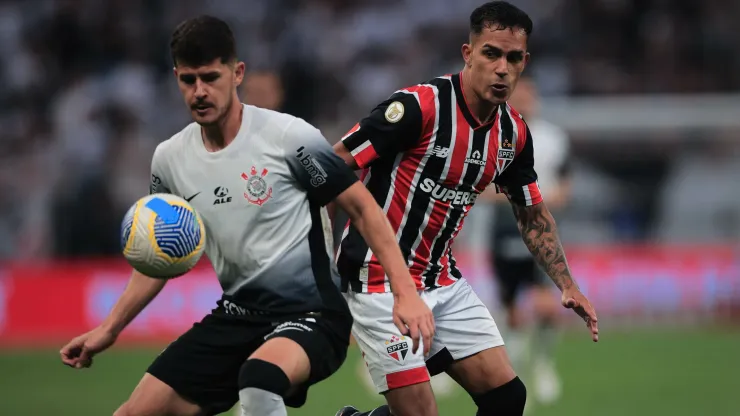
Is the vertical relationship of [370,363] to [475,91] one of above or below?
below

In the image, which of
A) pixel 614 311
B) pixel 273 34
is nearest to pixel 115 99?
pixel 273 34

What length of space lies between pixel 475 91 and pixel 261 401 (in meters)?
1.89

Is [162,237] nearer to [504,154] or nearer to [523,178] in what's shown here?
Result: [504,154]

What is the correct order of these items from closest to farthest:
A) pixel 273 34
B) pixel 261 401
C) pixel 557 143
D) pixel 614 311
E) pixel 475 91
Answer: pixel 261 401 → pixel 475 91 → pixel 557 143 → pixel 614 311 → pixel 273 34

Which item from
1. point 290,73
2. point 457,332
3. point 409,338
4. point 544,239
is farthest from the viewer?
point 290,73

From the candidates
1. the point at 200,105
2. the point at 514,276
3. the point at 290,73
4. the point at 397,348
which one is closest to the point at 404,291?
the point at 397,348

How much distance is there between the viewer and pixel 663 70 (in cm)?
1656

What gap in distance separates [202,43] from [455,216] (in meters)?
1.59

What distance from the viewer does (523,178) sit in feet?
19.8

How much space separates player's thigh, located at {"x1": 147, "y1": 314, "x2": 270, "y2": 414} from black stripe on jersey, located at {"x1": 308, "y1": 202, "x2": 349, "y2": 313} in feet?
1.00

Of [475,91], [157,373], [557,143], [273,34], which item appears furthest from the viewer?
[273,34]

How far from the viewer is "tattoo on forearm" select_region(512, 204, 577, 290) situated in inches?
240

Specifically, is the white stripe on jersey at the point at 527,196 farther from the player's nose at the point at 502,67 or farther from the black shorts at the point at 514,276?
the black shorts at the point at 514,276

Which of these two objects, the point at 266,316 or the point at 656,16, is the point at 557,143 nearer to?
the point at 266,316
